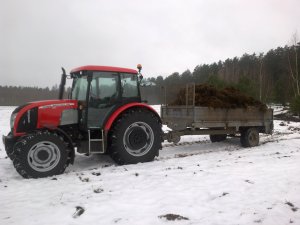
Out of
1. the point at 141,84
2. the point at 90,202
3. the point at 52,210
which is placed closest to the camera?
the point at 52,210

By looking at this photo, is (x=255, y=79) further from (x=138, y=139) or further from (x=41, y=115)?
(x=41, y=115)

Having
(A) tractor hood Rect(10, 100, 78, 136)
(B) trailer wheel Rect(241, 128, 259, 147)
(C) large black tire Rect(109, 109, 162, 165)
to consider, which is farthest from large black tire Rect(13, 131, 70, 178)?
(B) trailer wheel Rect(241, 128, 259, 147)

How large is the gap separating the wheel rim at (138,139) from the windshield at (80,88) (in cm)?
133

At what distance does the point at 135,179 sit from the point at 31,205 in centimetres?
198

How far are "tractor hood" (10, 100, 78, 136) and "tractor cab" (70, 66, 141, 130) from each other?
33 cm

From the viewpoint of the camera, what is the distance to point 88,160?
26.9 ft

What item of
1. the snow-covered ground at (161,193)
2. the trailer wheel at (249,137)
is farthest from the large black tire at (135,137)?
the trailer wheel at (249,137)

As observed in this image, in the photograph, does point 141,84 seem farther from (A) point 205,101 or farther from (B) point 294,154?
(B) point 294,154

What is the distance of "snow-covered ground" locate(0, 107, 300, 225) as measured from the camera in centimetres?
412

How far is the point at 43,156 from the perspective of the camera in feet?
20.8

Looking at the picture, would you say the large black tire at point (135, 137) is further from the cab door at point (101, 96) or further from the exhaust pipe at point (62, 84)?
the exhaust pipe at point (62, 84)

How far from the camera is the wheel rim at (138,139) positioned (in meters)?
7.50

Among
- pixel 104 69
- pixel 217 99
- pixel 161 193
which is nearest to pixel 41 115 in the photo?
pixel 104 69

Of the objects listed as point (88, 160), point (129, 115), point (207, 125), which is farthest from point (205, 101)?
point (88, 160)
